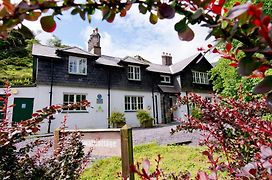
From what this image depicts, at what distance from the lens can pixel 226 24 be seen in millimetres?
562

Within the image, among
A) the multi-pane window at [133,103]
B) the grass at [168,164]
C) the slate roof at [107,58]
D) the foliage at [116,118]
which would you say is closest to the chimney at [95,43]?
the slate roof at [107,58]

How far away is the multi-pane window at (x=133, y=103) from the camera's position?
59.6 feet

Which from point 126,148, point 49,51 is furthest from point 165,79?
point 126,148

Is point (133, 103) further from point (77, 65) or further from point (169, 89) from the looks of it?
point (77, 65)

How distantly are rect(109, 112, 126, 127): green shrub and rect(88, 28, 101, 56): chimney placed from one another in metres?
5.77

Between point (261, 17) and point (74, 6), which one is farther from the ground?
point (74, 6)

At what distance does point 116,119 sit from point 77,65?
15.7 feet

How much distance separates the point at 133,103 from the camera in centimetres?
1850

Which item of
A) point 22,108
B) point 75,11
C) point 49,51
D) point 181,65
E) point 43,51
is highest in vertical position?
point 181,65

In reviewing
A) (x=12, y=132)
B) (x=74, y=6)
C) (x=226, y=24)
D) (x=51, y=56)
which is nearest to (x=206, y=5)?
(x=226, y=24)

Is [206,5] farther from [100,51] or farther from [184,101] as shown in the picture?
[100,51]

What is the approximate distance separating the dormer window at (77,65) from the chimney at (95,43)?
8.09 ft

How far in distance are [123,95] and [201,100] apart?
52.2 ft

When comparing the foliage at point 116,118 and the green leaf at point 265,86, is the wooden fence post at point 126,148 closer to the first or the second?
the green leaf at point 265,86
